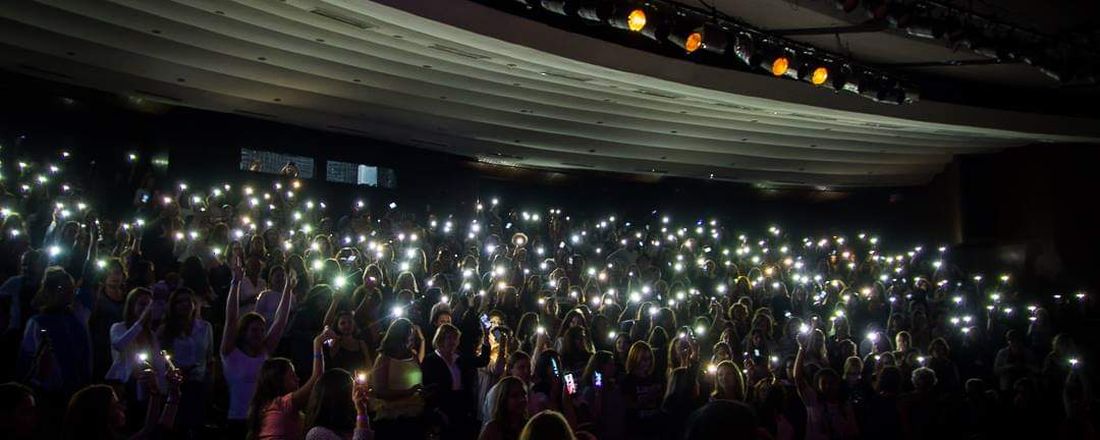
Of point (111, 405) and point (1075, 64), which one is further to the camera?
point (1075, 64)

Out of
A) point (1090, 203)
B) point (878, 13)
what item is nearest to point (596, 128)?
point (878, 13)

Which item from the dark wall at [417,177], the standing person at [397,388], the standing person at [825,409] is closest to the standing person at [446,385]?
the standing person at [397,388]

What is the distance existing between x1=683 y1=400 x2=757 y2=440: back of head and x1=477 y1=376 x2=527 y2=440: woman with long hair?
1710 millimetres

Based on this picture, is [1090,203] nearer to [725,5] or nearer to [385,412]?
[725,5]

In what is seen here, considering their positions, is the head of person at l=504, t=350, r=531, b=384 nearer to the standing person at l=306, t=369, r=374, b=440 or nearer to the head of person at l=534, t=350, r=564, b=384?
the head of person at l=534, t=350, r=564, b=384

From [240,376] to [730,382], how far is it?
10.0 ft

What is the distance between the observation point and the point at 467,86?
11.5 metres

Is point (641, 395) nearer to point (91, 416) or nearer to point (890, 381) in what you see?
point (890, 381)

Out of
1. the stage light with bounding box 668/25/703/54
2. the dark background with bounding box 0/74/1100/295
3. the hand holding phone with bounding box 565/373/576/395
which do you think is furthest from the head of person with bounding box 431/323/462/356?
the dark background with bounding box 0/74/1100/295

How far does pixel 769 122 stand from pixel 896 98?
11.4 feet

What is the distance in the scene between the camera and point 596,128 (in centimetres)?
1452

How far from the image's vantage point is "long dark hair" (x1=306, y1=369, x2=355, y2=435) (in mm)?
3718

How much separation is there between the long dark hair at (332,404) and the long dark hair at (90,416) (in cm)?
83

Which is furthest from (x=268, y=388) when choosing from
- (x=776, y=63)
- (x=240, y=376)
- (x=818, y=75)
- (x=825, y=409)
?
(x=818, y=75)
